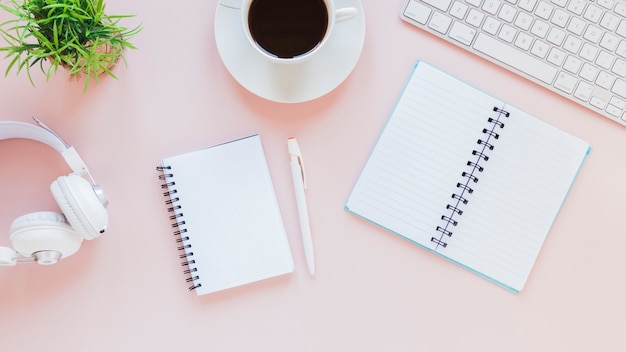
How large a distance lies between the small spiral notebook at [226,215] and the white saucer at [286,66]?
0.30 feet

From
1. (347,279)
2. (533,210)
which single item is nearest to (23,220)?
(347,279)

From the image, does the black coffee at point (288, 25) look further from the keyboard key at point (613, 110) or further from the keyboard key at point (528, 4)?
the keyboard key at point (613, 110)

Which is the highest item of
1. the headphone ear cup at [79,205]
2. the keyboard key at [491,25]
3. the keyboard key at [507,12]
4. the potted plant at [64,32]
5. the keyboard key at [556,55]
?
the keyboard key at [507,12]

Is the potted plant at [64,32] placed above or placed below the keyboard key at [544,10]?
below

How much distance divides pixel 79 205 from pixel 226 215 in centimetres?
22

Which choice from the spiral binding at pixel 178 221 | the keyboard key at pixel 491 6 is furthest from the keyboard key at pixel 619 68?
the spiral binding at pixel 178 221

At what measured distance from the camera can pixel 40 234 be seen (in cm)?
71

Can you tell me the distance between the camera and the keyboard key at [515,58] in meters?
0.81

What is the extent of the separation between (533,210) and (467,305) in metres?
0.19

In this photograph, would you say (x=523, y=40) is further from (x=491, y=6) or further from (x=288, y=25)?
(x=288, y=25)

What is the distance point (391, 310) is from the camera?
0.85 m

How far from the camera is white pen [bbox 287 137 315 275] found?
2.63 ft

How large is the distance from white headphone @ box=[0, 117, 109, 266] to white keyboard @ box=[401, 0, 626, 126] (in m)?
0.54

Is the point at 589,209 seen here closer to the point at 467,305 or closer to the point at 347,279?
the point at 467,305
